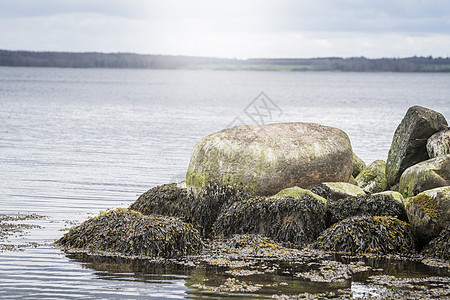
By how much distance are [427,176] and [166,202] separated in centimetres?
551

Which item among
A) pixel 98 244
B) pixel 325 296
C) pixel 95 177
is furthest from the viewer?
pixel 95 177

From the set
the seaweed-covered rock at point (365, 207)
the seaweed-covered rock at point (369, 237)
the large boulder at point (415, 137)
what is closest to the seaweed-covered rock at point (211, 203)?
the seaweed-covered rock at point (365, 207)

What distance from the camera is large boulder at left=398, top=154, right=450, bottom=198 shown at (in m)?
12.0

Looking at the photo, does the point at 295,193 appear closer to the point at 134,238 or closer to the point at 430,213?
the point at 430,213

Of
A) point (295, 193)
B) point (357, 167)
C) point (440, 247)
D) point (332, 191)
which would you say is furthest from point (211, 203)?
point (357, 167)

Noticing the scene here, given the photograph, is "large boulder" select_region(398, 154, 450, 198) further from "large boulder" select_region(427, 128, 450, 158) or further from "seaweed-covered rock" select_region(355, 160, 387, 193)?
"seaweed-covered rock" select_region(355, 160, 387, 193)

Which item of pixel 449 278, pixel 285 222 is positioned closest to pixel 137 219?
pixel 285 222

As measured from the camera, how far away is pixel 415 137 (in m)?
14.0

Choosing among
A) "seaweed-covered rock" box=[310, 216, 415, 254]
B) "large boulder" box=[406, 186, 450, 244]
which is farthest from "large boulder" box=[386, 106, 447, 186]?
"seaweed-covered rock" box=[310, 216, 415, 254]

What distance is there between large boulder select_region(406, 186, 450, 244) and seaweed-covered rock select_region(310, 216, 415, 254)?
21 centimetres

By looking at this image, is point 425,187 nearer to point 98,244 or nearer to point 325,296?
point 325,296

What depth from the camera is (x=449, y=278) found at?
9258 millimetres

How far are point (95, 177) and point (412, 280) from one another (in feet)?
40.1

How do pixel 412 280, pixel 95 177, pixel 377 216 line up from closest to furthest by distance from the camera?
pixel 412 280 < pixel 377 216 < pixel 95 177
